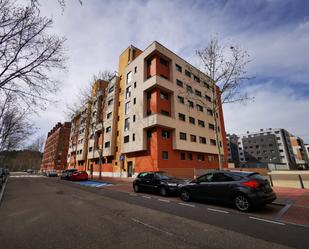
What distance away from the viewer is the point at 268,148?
8906 cm

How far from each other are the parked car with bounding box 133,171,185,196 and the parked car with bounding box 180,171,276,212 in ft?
6.78

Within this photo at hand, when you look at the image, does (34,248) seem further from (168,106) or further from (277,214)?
(168,106)

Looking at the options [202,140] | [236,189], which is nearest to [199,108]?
[202,140]

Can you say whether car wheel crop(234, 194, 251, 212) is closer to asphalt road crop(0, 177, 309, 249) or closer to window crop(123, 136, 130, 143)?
asphalt road crop(0, 177, 309, 249)

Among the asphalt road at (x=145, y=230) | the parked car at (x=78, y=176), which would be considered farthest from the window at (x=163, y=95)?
the asphalt road at (x=145, y=230)

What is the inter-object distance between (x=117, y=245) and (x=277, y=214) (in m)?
5.94

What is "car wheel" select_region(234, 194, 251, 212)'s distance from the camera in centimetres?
681

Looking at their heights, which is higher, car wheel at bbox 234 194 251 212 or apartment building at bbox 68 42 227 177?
apartment building at bbox 68 42 227 177

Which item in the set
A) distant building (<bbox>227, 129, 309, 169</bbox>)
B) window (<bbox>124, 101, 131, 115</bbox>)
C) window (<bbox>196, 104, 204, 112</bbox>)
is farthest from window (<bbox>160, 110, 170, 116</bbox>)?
distant building (<bbox>227, 129, 309, 169</bbox>)

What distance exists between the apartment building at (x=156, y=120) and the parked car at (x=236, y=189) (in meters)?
14.4

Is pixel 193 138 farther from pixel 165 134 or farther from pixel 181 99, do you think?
pixel 181 99

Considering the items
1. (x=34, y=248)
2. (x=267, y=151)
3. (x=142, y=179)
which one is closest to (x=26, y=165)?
(x=142, y=179)

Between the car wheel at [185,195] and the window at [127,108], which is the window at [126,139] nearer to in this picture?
the window at [127,108]

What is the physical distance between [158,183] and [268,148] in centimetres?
9627
